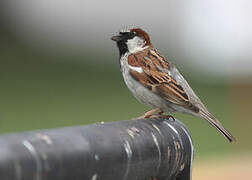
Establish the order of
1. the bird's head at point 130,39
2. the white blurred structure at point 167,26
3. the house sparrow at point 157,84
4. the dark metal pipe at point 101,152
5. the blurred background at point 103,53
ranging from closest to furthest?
the dark metal pipe at point 101,152 < the house sparrow at point 157,84 < the bird's head at point 130,39 < the blurred background at point 103,53 < the white blurred structure at point 167,26

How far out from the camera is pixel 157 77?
438 centimetres

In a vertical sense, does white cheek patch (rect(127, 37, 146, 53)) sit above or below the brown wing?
above

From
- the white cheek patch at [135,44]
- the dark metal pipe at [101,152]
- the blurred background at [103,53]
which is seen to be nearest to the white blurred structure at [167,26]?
the blurred background at [103,53]

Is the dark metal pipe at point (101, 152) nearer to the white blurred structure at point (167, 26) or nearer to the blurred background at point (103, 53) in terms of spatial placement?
the blurred background at point (103, 53)

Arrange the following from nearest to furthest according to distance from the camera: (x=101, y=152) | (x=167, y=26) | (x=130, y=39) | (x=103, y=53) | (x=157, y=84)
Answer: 1. (x=101, y=152)
2. (x=157, y=84)
3. (x=130, y=39)
4. (x=103, y=53)
5. (x=167, y=26)

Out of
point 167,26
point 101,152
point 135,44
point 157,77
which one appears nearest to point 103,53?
point 167,26

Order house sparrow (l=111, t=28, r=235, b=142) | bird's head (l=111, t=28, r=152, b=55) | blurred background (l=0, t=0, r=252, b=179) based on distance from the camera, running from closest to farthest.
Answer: house sparrow (l=111, t=28, r=235, b=142)
bird's head (l=111, t=28, r=152, b=55)
blurred background (l=0, t=0, r=252, b=179)

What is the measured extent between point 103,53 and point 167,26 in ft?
5.43

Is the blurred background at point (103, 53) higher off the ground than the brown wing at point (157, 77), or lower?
lower

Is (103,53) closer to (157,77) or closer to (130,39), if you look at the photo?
(130,39)

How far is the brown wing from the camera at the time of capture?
4297mm

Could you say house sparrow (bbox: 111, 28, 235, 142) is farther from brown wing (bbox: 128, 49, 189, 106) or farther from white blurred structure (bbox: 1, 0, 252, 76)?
white blurred structure (bbox: 1, 0, 252, 76)

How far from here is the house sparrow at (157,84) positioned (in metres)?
4.29

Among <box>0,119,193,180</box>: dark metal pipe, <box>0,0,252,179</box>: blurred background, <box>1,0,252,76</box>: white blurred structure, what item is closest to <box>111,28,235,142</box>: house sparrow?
<box>0,119,193,180</box>: dark metal pipe
